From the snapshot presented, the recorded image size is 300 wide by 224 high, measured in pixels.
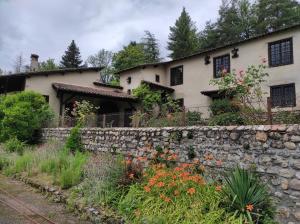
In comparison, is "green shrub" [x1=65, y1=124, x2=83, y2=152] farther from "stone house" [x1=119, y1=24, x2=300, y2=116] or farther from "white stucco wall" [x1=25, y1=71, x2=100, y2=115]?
"stone house" [x1=119, y1=24, x2=300, y2=116]

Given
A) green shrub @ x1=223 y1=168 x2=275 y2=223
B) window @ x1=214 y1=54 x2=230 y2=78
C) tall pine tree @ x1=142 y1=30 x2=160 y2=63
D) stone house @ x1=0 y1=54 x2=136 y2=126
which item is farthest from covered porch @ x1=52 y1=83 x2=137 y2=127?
tall pine tree @ x1=142 y1=30 x2=160 y2=63

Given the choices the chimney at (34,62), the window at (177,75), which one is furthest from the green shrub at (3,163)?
the chimney at (34,62)

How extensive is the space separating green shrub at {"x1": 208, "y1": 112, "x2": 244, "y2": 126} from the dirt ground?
4355mm

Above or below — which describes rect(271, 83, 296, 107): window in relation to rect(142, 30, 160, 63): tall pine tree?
below

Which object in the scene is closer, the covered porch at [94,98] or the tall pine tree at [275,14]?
the covered porch at [94,98]

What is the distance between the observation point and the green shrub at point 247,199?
201 inches

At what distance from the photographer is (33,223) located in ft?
18.9

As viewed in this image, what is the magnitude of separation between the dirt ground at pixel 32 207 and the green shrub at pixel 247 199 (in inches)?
127

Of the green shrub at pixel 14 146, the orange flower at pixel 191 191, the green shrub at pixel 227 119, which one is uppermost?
the green shrub at pixel 227 119

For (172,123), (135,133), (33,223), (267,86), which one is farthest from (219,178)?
(267,86)

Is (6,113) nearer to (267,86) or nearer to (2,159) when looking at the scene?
(2,159)

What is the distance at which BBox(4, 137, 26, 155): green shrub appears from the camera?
12.9 metres

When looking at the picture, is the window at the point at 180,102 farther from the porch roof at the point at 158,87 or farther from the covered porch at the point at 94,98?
the covered porch at the point at 94,98

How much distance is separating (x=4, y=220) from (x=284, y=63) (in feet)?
52.0
